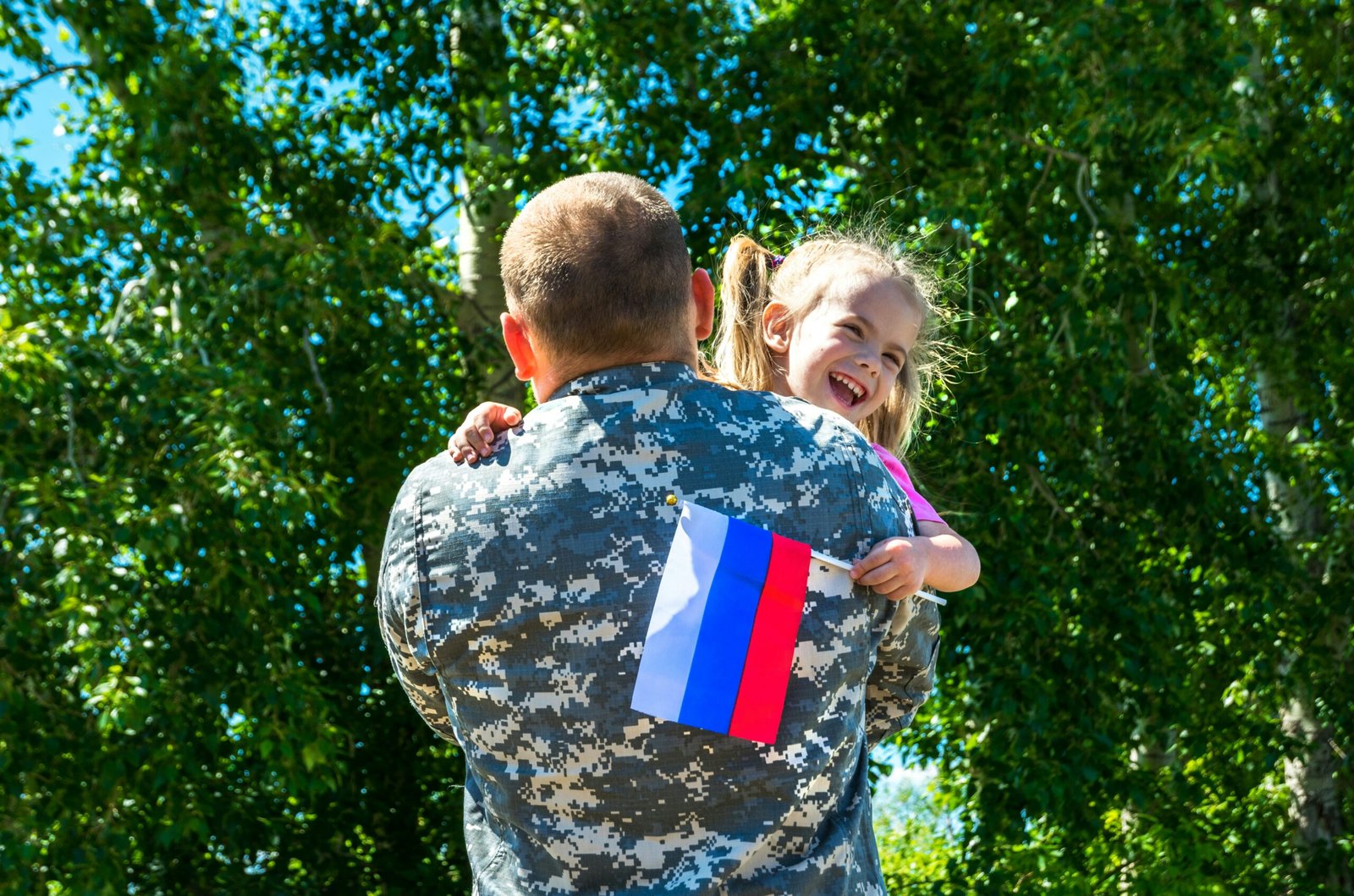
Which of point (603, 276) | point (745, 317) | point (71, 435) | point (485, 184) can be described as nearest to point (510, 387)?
point (485, 184)

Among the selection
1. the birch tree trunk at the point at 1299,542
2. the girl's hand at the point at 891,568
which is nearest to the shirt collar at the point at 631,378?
the girl's hand at the point at 891,568

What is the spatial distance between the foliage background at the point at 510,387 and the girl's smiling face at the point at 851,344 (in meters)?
2.56

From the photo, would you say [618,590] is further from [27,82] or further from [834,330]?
[27,82]

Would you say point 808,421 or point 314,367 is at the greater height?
point 314,367

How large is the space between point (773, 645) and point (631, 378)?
0.32 metres

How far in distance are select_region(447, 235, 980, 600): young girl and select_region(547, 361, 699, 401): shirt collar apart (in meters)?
0.58

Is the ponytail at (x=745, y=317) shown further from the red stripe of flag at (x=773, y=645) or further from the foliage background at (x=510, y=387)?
the foliage background at (x=510, y=387)

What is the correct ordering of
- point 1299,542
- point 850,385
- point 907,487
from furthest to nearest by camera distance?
point 1299,542, point 850,385, point 907,487

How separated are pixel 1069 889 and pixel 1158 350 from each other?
264cm

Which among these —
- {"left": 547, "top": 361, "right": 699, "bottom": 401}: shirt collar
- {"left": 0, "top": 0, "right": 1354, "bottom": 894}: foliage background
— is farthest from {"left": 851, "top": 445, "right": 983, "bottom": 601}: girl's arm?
{"left": 0, "top": 0, "right": 1354, "bottom": 894}: foliage background

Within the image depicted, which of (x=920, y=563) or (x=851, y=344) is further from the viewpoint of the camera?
(x=851, y=344)

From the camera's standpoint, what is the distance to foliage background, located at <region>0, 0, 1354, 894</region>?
5109 millimetres

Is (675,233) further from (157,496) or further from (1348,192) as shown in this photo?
(1348,192)

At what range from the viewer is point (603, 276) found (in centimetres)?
162
